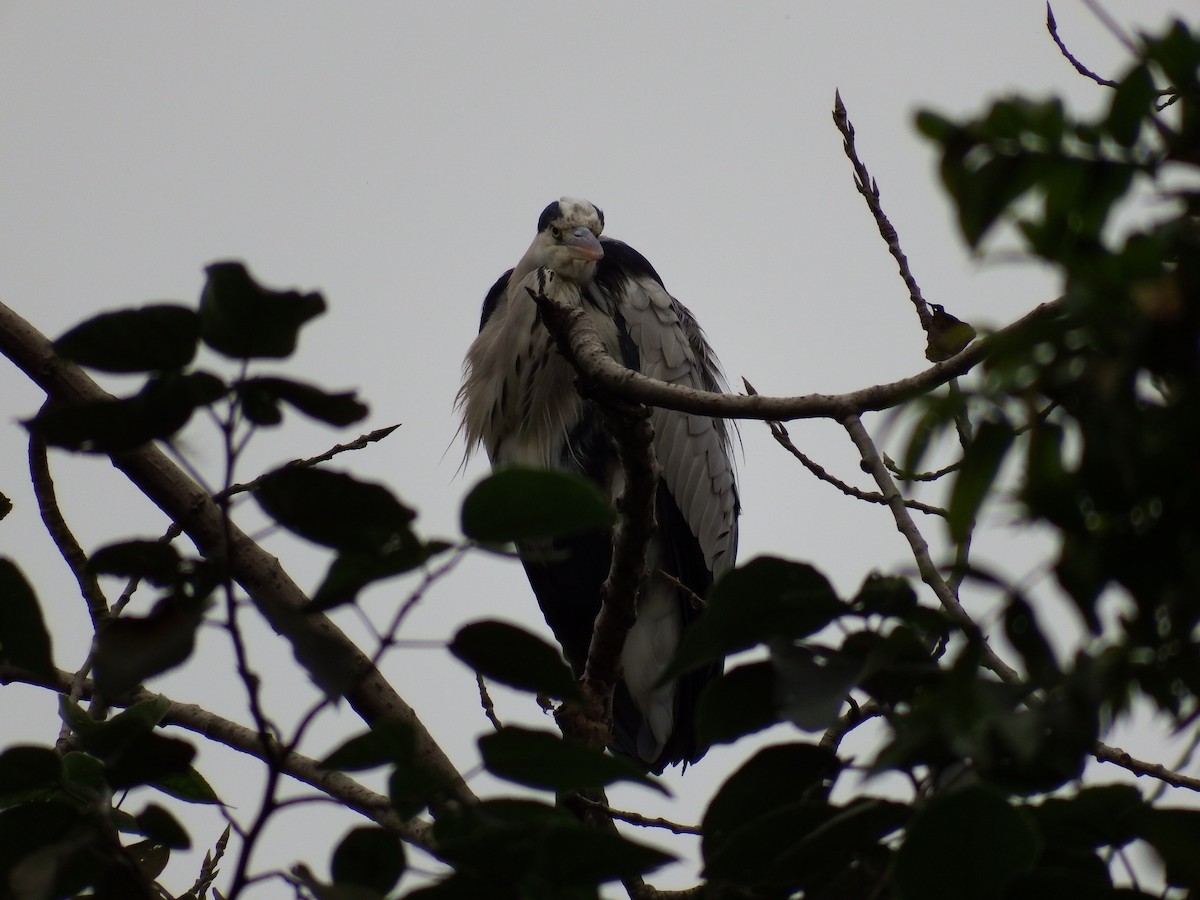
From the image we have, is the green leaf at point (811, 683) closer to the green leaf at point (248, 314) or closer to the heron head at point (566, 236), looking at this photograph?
the green leaf at point (248, 314)

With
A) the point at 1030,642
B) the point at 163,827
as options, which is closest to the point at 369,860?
the point at 163,827

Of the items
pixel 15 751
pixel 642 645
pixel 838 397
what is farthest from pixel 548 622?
pixel 15 751

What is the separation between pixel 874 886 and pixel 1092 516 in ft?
1.07

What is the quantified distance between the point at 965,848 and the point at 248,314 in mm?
585

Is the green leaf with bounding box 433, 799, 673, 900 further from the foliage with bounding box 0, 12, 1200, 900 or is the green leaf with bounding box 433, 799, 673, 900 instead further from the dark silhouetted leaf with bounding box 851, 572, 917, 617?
the dark silhouetted leaf with bounding box 851, 572, 917, 617

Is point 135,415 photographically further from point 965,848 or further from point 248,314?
point 965,848

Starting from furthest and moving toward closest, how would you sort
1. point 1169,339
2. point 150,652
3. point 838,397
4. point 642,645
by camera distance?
1. point 642,645
2. point 838,397
3. point 150,652
4. point 1169,339

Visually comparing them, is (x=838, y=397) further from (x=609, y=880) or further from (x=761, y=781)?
(x=609, y=880)

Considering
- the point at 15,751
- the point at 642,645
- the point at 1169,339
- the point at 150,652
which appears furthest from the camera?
the point at 642,645

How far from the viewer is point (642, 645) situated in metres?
4.33

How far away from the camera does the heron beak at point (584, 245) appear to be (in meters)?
4.20

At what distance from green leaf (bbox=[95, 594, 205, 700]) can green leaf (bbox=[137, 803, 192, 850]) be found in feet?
0.76

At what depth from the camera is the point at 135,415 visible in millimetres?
881

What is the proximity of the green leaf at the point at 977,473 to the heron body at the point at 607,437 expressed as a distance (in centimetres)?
338
